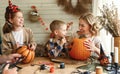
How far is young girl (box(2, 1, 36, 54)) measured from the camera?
2777 mm

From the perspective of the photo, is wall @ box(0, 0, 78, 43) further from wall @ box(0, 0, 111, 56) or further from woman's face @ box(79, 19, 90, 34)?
woman's face @ box(79, 19, 90, 34)

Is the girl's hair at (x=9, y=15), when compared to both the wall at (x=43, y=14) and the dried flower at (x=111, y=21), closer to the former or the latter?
the wall at (x=43, y=14)

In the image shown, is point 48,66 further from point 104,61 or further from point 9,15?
point 9,15

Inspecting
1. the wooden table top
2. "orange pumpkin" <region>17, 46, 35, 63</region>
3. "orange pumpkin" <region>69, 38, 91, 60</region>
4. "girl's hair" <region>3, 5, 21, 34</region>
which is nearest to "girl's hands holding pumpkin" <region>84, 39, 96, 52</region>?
"orange pumpkin" <region>69, 38, 91, 60</region>

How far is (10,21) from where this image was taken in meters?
2.86

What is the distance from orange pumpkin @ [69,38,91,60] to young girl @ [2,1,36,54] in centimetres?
45

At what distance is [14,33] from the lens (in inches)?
111

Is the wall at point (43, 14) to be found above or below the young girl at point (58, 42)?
above

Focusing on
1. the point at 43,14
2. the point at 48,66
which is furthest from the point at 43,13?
the point at 48,66

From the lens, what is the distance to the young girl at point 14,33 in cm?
278

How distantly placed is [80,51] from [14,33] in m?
0.76

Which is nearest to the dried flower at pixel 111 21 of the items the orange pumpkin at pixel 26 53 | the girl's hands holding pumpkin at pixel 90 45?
the girl's hands holding pumpkin at pixel 90 45

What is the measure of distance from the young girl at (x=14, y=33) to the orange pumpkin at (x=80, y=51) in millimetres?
454

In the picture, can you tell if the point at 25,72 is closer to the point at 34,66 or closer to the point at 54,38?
the point at 34,66
